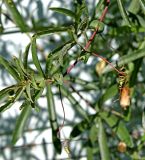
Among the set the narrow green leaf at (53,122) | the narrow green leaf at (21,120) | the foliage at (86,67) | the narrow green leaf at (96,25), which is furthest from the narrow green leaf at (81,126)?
the narrow green leaf at (96,25)

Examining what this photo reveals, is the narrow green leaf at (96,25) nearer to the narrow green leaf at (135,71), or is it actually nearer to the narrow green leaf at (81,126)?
the narrow green leaf at (135,71)

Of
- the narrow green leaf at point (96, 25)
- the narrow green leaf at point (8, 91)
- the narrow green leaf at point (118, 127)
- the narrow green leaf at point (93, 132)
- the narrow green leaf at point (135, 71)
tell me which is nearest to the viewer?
the narrow green leaf at point (8, 91)

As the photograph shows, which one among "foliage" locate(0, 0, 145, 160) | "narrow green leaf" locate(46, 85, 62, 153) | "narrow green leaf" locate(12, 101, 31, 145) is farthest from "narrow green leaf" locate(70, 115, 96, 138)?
"narrow green leaf" locate(12, 101, 31, 145)

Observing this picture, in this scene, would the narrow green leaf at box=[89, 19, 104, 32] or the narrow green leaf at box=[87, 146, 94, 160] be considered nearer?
the narrow green leaf at box=[89, 19, 104, 32]

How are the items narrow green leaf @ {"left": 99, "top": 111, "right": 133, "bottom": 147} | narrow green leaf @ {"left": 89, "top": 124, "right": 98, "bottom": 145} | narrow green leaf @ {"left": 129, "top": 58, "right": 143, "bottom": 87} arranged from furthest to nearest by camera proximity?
narrow green leaf @ {"left": 89, "top": 124, "right": 98, "bottom": 145} < narrow green leaf @ {"left": 99, "top": 111, "right": 133, "bottom": 147} < narrow green leaf @ {"left": 129, "top": 58, "right": 143, "bottom": 87}

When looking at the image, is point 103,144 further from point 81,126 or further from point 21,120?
point 21,120

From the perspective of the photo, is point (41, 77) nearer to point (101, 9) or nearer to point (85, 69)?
point (101, 9)

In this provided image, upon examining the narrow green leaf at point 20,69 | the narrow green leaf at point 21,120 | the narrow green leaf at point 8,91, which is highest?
the narrow green leaf at point 20,69

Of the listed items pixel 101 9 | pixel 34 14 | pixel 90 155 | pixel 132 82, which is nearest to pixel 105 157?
pixel 90 155

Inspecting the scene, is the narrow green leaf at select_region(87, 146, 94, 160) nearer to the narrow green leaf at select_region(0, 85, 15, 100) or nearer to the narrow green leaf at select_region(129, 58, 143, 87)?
the narrow green leaf at select_region(129, 58, 143, 87)

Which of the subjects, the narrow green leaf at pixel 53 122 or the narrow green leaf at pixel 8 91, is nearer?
the narrow green leaf at pixel 8 91
